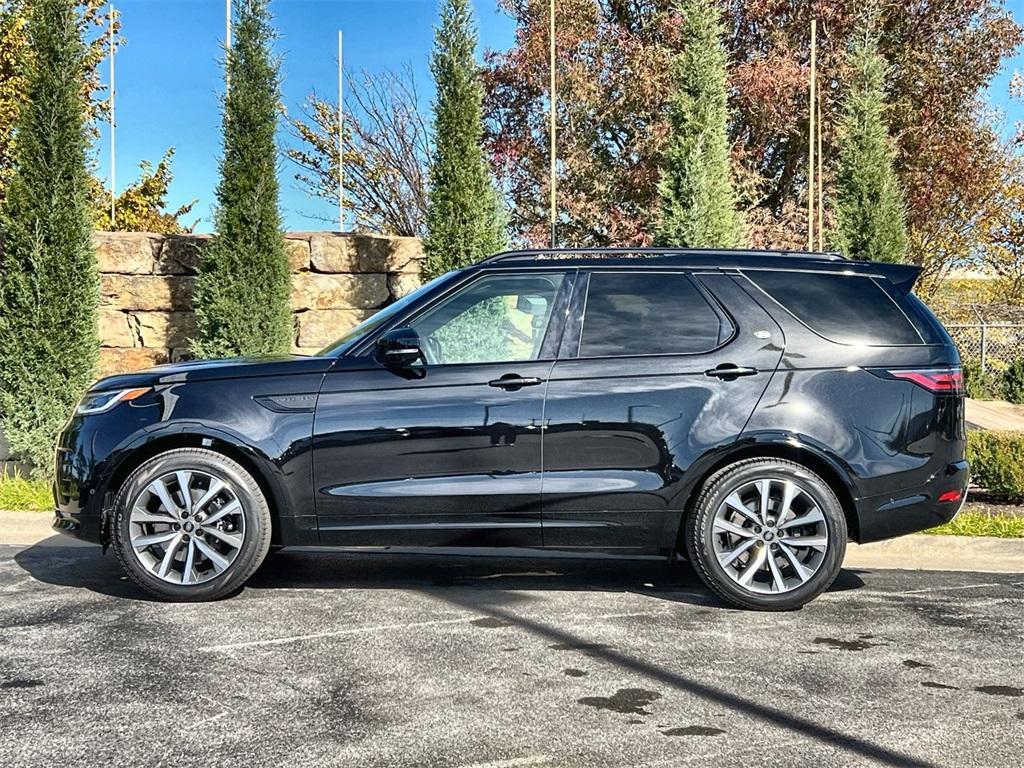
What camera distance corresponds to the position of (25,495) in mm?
8445

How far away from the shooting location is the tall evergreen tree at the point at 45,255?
9938 mm

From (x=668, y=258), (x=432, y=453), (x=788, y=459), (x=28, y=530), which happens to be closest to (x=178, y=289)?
(x=28, y=530)

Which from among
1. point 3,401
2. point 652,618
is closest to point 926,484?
point 652,618

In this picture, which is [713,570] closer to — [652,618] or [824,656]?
[652,618]

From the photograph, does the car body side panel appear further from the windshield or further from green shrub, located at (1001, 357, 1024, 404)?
green shrub, located at (1001, 357, 1024, 404)

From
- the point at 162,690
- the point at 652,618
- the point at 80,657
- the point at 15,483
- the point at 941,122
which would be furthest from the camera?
the point at 941,122

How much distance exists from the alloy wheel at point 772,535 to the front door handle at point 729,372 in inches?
21.3

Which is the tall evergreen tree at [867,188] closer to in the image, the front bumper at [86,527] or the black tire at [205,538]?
A: the black tire at [205,538]

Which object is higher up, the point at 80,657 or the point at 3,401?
the point at 3,401

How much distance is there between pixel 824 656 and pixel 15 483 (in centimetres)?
758

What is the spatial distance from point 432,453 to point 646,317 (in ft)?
4.42

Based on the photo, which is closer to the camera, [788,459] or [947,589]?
[788,459]

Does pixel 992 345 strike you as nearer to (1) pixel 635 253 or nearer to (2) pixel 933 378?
(2) pixel 933 378

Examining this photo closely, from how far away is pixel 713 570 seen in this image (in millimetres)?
5160
